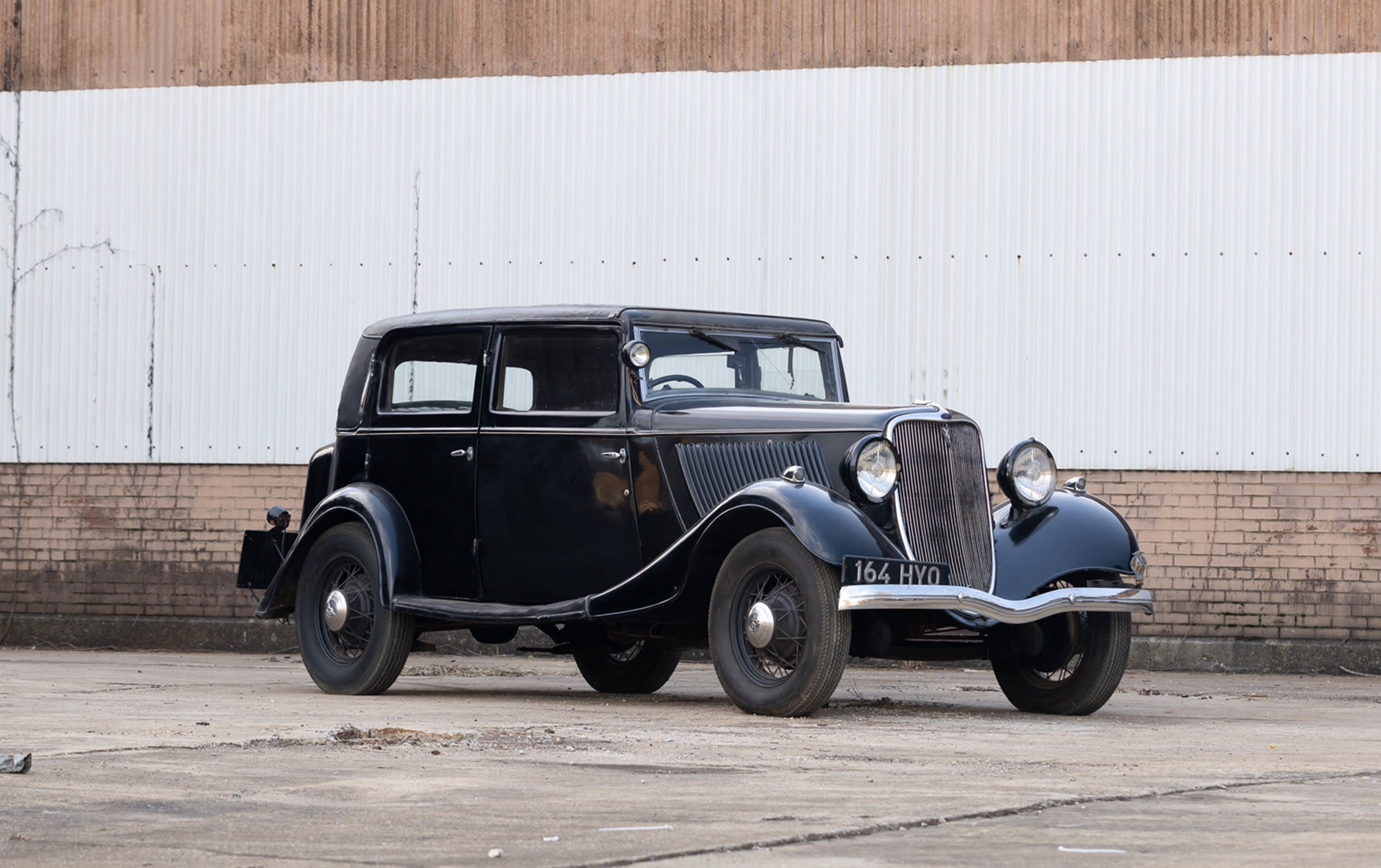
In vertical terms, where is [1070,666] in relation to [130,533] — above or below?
below

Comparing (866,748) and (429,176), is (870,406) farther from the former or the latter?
(429,176)

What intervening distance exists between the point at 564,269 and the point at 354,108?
2211mm

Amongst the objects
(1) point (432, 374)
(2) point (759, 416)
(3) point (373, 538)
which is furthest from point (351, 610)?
(2) point (759, 416)

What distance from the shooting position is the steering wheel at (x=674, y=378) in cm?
902

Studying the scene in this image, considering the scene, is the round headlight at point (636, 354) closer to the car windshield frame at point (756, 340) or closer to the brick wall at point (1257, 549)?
the car windshield frame at point (756, 340)

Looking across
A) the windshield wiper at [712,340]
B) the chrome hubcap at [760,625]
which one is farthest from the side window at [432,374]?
the chrome hubcap at [760,625]

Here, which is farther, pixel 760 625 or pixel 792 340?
pixel 792 340

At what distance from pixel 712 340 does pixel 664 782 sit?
4.17 metres

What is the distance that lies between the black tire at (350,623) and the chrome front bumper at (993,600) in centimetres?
268

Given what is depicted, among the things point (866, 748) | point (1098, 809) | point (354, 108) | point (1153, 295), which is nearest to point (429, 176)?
point (354, 108)

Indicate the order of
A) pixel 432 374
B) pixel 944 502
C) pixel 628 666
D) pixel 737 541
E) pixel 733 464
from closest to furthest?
pixel 944 502, pixel 737 541, pixel 733 464, pixel 432 374, pixel 628 666

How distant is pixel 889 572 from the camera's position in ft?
25.3

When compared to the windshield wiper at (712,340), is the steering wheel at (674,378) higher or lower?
lower

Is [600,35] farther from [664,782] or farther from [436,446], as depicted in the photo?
[664,782]
